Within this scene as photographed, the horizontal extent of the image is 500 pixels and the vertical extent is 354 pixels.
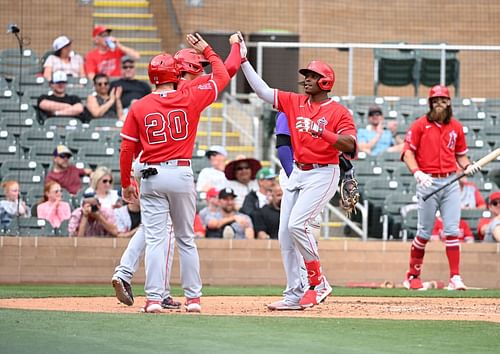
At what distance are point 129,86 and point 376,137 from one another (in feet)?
11.5

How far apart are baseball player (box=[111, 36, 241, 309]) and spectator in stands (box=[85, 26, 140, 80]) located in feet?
27.3

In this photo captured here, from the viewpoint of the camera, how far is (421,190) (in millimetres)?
12414

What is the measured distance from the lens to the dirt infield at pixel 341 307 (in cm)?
891

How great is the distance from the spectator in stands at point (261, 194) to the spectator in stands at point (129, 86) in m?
2.69

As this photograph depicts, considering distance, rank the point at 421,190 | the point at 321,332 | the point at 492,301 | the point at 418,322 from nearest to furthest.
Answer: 1. the point at 321,332
2. the point at 418,322
3. the point at 492,301
4. the point at 421,190

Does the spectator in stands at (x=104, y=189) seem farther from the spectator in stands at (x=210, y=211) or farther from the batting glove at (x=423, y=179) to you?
the batting glove at (x=423, y=179)

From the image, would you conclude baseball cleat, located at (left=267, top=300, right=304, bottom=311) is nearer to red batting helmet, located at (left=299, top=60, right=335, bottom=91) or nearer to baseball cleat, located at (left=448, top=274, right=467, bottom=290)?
red batting helmet, located at (left=299, top=60, right=335, bottom=91)

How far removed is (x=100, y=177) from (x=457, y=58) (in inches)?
264

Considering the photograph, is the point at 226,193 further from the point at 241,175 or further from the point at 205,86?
the point at 205,86

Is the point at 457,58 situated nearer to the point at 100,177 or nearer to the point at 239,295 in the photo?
the point at 100,177

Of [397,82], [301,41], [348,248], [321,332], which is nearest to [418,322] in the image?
[321,332]

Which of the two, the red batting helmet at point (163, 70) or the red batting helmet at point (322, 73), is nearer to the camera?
the red batting helmet at point (163, 70)

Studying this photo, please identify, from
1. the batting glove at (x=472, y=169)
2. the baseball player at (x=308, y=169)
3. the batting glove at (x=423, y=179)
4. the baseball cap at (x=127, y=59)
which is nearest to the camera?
the baseball player at (x=308, y=169)

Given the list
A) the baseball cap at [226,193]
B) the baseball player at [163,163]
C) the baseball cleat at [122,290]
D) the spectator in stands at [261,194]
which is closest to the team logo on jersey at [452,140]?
the spectator in stands at [261,194]
